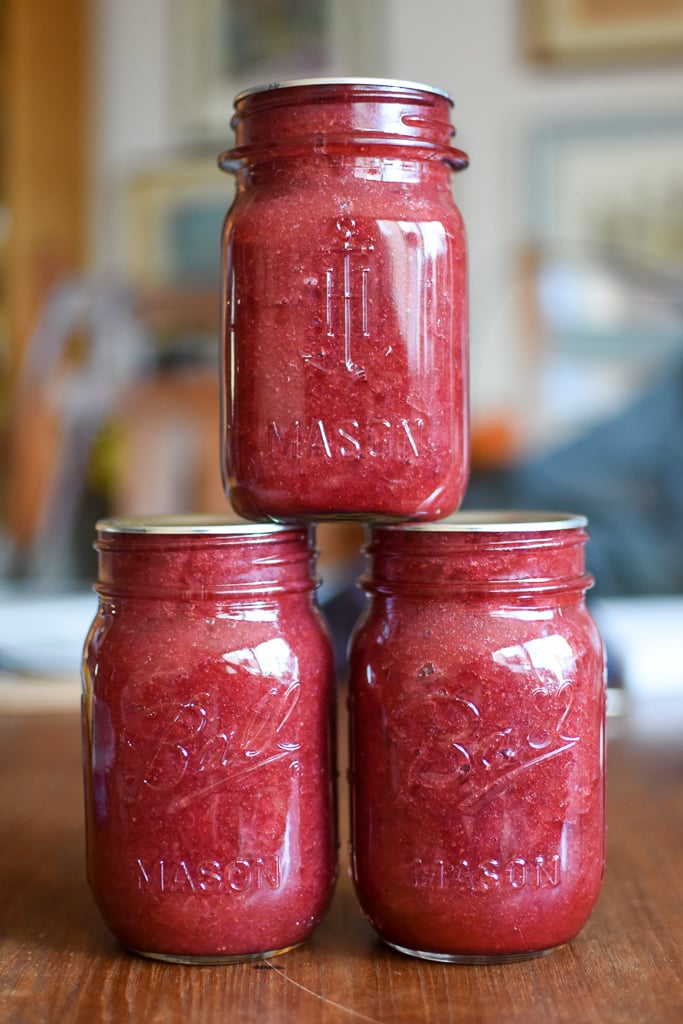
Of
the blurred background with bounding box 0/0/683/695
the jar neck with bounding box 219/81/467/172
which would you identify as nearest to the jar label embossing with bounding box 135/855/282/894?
the jar neck with bounding box 219/81/467/172

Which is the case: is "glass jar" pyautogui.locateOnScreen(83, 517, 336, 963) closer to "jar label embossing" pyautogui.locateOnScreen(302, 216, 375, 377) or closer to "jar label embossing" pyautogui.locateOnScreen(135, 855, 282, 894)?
"jar label embossing" pyautogui.locateOnScreen(135, 855, 282, 894)

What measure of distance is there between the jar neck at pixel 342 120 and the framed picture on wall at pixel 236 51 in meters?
2.44

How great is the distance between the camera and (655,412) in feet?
7.36

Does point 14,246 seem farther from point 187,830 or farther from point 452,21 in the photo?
point 187,830

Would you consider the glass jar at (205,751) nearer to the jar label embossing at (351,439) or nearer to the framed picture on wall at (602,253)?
the jar label embossing at (351,439)

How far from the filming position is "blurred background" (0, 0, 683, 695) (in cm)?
229

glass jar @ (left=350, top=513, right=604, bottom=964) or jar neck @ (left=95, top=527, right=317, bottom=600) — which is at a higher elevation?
jar neck @ (left=95, top=527, right=317, bottom=600)

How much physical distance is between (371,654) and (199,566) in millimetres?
108

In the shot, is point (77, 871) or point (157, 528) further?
point (77, 871)

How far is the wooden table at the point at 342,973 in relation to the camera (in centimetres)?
55

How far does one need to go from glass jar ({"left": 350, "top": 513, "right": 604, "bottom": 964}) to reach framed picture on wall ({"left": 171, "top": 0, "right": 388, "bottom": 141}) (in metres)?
2.55

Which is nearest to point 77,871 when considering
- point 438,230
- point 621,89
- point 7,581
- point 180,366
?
point 438,230

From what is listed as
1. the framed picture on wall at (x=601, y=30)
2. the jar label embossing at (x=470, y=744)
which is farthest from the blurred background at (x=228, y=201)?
the jar label embossing at (x=470, y=744)

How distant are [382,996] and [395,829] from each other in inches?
3.5
